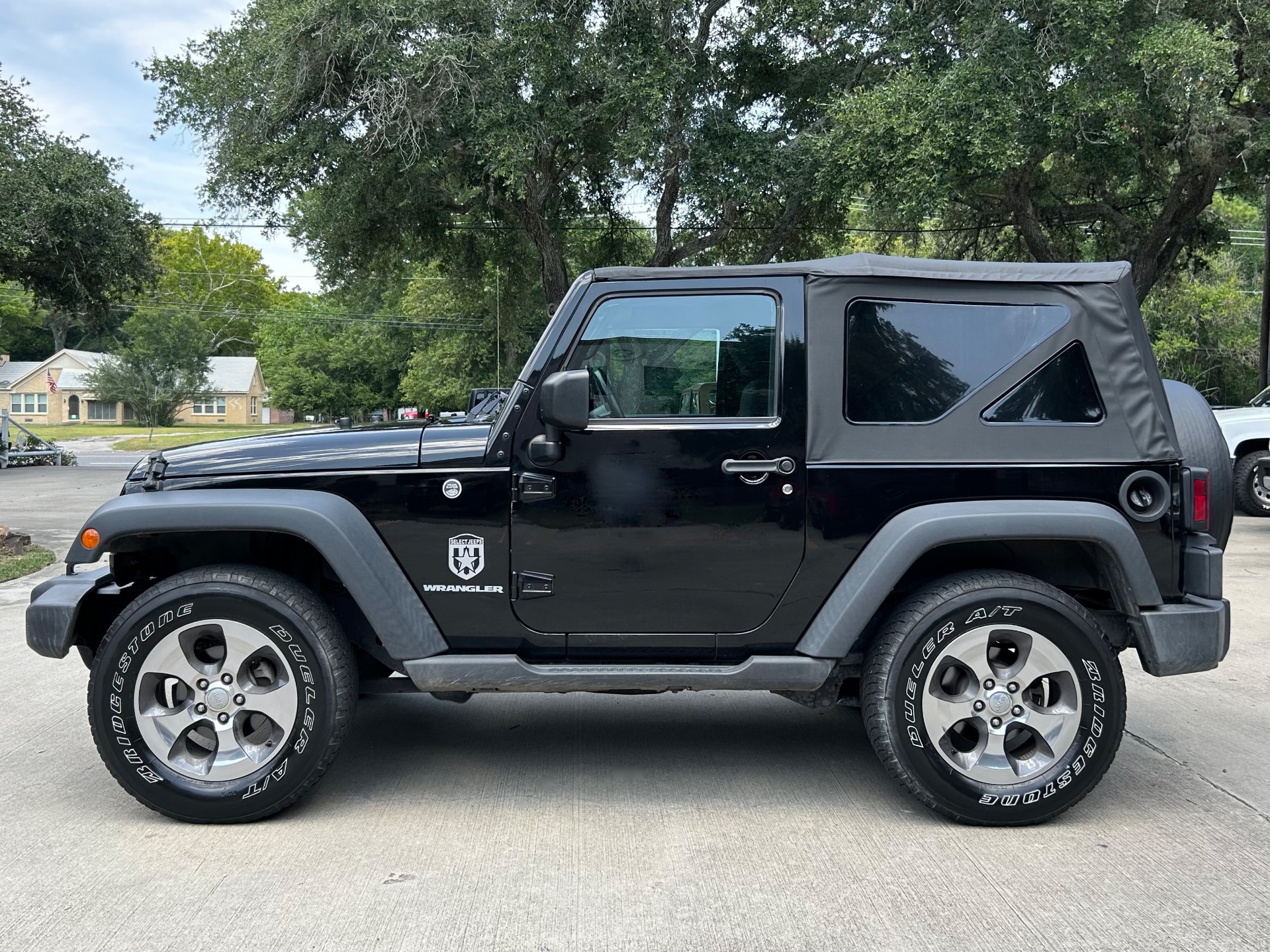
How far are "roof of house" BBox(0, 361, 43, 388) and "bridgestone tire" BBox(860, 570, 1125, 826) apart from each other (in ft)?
296

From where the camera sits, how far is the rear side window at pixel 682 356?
3.88m

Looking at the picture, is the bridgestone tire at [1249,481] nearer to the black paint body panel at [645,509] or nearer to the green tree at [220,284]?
the black paint body panel at [645,509]

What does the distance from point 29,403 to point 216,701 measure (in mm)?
90119

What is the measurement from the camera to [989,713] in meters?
3.78

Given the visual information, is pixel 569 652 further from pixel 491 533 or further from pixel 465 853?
pixel 465 853

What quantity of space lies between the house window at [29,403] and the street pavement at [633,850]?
87.9m

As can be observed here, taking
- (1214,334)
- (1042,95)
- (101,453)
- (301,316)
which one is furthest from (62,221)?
(301,316)

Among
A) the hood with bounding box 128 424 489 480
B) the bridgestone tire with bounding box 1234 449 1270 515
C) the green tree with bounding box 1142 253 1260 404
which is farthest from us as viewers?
the green tree with bounding box 1142 253 1260 404

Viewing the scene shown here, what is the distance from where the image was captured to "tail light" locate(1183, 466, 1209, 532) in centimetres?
391

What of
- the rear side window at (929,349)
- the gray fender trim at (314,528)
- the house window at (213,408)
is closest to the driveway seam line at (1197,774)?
the rear side window at (929,349)

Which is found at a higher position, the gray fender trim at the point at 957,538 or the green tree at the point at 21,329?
the green tree at the point at 21,329

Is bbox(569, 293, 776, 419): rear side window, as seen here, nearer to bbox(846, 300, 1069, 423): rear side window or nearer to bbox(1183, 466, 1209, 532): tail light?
bbox(846, 300, 1069, 423): rear side window

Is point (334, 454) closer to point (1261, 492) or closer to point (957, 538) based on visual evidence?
point (957, 538)

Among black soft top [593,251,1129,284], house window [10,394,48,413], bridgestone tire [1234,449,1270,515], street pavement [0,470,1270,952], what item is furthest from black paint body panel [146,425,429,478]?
house window [10,394,48,413]
